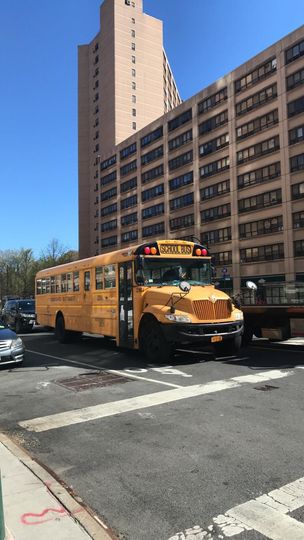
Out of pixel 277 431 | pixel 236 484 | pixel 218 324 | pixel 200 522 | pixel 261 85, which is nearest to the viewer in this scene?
pixel 200 522

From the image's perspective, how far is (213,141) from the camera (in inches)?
2274

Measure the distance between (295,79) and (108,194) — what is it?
1850 inches

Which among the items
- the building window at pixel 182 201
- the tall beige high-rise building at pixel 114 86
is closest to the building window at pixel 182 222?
the building window at pixel 182 201

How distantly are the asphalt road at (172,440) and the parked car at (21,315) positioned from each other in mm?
14328

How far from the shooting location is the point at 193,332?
1058 centimetres

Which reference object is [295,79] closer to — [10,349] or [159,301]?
[159,301]

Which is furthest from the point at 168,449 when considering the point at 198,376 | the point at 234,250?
the point at 234,250

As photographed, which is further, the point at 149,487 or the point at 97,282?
the point at 97,282

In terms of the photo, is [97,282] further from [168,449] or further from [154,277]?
[168,449]

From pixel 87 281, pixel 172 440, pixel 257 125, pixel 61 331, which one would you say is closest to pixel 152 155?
pixel 257 125

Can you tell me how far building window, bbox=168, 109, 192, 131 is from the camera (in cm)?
6291

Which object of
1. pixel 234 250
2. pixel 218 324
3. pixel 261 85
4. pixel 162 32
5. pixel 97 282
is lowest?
pixel 218 324

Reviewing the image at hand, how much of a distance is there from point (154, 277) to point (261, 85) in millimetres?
45303

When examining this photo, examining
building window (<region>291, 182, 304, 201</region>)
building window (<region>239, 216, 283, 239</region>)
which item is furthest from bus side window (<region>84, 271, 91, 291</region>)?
building window (<region>239, 216, 283, 239</region>)
